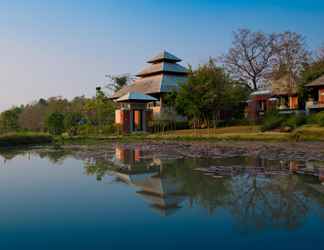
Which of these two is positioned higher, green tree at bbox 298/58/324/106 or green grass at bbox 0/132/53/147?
green tree at bbox 298/58/324/106

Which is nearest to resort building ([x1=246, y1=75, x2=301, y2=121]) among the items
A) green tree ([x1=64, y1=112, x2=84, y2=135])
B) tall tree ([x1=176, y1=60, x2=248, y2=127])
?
tall tree ([x1=176, y1=60, x2=248, y2=127])

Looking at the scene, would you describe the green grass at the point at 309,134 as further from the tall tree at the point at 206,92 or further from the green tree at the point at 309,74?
the green tree at the point at 309,74

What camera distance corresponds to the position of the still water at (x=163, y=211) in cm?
345

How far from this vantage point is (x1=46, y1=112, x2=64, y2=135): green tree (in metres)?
26.0

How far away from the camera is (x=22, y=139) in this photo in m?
20.0

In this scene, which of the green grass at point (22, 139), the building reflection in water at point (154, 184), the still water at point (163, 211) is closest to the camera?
the still water at point (163, 211)

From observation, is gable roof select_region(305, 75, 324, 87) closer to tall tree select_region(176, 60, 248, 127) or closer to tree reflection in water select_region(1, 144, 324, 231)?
tall tree select_region(176, 60, 248, 127)

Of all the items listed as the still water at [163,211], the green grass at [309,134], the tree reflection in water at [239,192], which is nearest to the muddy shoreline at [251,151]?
the green grass at [309,134]

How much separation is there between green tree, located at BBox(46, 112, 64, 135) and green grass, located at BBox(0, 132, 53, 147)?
15.7 feet

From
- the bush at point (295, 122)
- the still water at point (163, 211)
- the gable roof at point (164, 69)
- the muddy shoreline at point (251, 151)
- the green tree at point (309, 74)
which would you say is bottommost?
the still water at point (163, 211)

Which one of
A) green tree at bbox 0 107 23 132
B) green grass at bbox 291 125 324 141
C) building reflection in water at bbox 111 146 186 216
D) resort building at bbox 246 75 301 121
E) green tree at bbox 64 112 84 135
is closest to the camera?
building reflection in water at bbox 111 146 186 216

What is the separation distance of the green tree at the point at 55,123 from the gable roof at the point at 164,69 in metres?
11.4

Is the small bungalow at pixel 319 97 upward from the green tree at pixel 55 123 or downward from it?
upward

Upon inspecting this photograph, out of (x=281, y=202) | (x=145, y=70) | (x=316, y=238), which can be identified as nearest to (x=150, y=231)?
(x=316, y=238)
